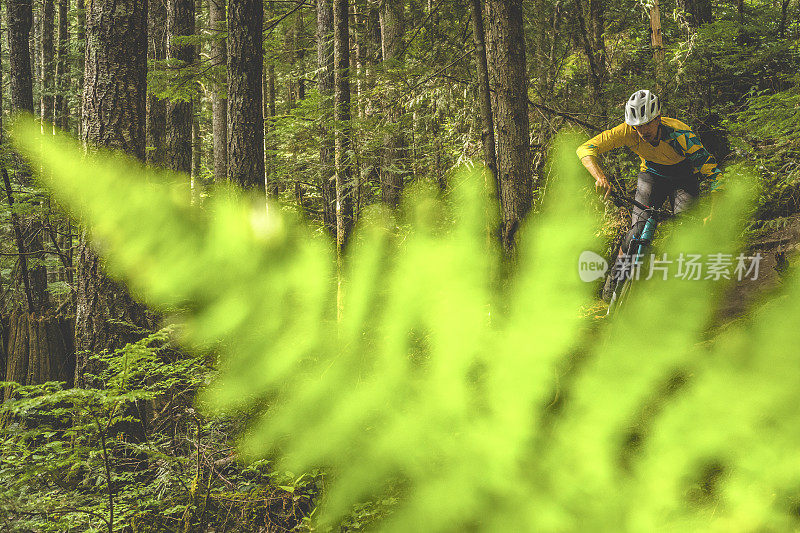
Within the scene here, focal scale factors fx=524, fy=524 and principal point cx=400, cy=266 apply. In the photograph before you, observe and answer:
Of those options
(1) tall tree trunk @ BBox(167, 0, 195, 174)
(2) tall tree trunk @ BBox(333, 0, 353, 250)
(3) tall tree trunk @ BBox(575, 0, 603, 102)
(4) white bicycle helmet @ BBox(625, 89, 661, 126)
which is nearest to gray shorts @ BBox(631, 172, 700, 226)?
(4) white bicycle helmet @ BBox(625, 89, 661, 126)

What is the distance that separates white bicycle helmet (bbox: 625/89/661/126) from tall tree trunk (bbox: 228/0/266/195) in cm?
400

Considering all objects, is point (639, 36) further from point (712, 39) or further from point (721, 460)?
point (721, 460)

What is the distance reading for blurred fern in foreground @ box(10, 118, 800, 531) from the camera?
11.8 inches

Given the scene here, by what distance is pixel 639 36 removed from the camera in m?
13.2

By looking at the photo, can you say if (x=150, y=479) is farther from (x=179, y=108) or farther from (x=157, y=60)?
(x=179, y=108)

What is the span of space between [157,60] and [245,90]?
3.07 meters

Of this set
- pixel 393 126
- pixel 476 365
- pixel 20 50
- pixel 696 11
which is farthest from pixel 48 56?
pixel 476 365

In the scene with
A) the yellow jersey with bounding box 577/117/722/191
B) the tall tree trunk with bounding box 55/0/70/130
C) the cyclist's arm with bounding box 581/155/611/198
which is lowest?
the cyclist's arm with bounding box 581/155/611/198

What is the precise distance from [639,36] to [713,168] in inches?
419

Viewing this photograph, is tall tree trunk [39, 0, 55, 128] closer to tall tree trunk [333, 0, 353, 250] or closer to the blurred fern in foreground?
tall tree trunk [333, 0, 353, 250]

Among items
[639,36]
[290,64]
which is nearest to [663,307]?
[639,36]

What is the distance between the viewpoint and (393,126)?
7.09 meters

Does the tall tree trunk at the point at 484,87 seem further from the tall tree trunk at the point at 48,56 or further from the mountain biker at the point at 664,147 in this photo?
the tall tree trunk at the point at 48,56

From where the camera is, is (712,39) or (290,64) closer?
(712,39)
